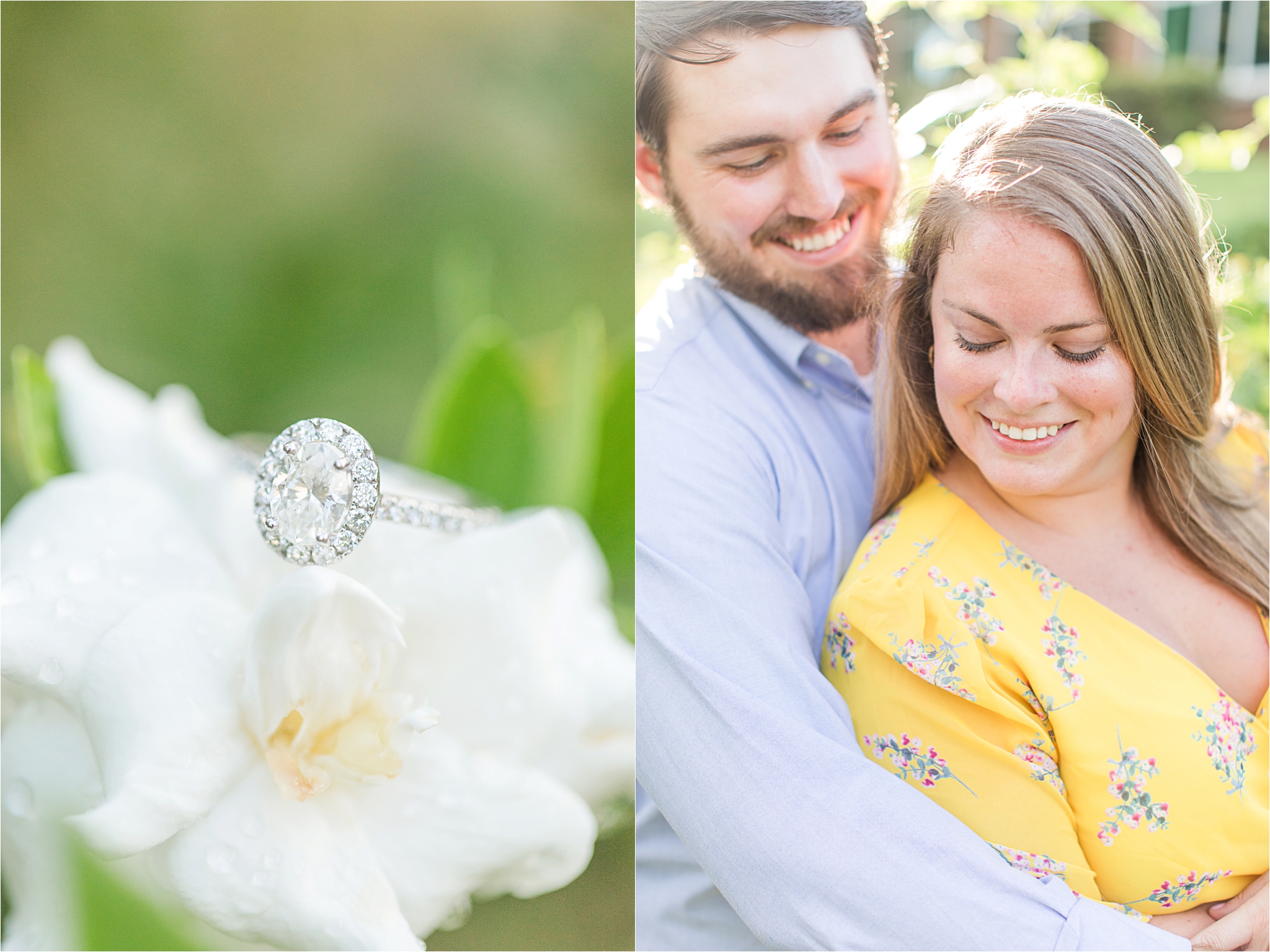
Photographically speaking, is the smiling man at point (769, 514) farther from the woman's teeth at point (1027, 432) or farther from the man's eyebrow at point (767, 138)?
the woman's teeth at point (1027, 432)

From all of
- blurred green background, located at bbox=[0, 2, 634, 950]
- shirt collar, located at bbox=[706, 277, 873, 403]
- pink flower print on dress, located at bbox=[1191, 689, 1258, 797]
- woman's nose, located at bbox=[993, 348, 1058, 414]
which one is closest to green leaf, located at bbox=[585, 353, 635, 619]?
blurred green background, located at bbox=[0, 2, 634, 950]

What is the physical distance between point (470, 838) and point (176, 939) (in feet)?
0.55

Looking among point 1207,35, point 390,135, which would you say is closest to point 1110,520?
point 1207,35

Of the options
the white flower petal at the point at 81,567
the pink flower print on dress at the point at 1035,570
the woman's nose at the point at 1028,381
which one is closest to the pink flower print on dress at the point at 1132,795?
the pink flower print on dress at the point at 1035,570

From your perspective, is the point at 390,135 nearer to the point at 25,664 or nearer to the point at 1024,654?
the point at 25,664

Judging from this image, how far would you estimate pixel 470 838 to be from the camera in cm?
49

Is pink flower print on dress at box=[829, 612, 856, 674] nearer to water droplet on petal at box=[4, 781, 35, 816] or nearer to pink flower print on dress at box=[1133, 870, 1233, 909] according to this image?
pink flower print on dress at box=[1133, 870, 1233, 909]

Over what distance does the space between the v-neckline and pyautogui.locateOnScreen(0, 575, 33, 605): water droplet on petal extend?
55 centimetres

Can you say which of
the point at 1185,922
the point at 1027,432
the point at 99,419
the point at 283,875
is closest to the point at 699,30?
the point at 1027,432

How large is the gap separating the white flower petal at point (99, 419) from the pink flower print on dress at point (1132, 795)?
605mm

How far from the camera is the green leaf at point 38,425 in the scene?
0.53 meters

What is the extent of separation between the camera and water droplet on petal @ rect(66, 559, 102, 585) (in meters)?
0.47

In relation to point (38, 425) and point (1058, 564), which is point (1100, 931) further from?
point (38, 425)

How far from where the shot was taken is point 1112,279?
0.55m
